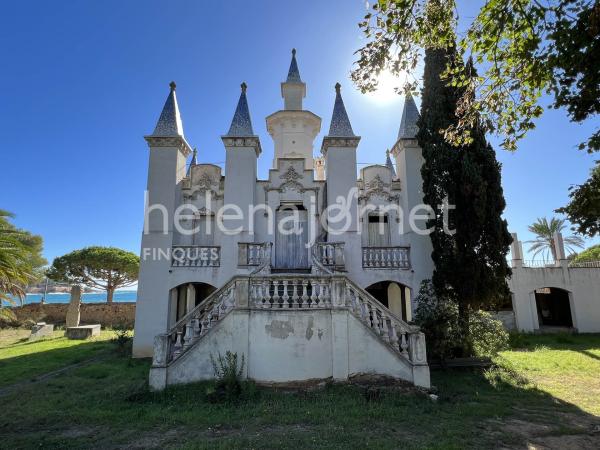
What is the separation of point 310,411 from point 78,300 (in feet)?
72.2

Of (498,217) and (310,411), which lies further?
(498,217)

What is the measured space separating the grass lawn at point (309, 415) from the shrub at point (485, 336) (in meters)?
0.80

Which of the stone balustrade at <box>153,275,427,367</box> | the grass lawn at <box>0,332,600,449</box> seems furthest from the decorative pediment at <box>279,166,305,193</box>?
the grass lawn at <box>0,332,600,449</box>

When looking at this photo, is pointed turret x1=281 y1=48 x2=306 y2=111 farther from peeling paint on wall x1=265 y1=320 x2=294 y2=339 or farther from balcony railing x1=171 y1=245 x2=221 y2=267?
peeling paint on wall x1=265 y1=320 x2=294 y2=339

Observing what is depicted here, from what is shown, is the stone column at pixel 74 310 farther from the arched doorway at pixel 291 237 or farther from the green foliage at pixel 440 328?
the green foliage at pixel 440 328

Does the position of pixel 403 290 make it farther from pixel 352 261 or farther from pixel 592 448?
pixel 592 448

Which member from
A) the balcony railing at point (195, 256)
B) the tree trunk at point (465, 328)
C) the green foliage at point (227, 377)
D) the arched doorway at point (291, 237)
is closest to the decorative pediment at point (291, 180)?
the arched doorway at point (291, 237)

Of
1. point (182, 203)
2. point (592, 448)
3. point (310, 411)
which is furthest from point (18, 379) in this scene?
point (592, 448)

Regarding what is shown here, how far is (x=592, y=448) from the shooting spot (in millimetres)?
5664

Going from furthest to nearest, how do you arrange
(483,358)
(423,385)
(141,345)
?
(141,345) → (483,358) → (423,385)

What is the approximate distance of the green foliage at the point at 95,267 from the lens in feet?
105

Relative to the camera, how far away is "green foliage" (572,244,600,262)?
3472cm

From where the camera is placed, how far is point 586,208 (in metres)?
7.62

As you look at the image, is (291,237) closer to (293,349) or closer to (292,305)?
(292,305)
